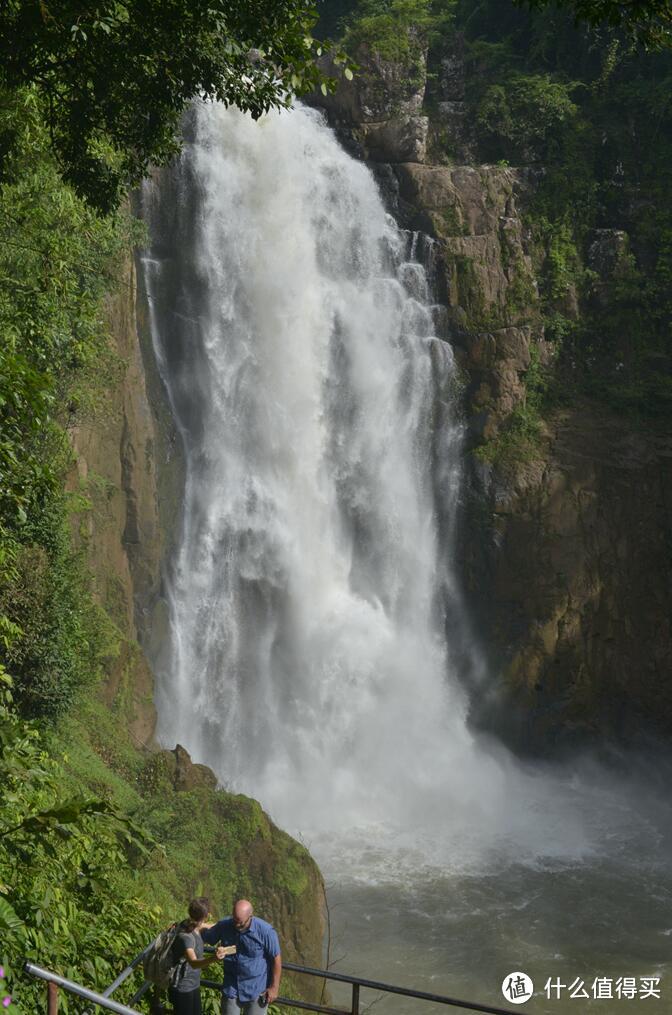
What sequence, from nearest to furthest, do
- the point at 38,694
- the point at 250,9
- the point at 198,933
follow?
the point at 198,933 < the point at 250,9 < the point at 38,694

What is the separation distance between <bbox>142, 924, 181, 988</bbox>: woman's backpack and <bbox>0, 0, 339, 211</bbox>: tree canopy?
5.82 m

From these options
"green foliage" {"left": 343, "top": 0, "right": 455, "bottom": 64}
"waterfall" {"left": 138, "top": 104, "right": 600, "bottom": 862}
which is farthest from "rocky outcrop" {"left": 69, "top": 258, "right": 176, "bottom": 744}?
"green foliage" {"left": 343, "top": 0, "right": 455, "bottom": 64}

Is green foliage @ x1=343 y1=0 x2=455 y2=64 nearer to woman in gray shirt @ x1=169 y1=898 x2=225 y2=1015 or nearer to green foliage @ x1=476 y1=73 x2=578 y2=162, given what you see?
green foliage @ x1=476 y1=73 x2=578 y2=162

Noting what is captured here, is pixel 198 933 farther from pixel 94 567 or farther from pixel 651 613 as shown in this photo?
pixel 651 613

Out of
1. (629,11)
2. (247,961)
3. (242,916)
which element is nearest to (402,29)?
(629,11)

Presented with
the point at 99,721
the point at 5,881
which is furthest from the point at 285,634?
the point at 5,881

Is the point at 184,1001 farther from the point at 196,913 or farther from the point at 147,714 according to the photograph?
the point at 147,714

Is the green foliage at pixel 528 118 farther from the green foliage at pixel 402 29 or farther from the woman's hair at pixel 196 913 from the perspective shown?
the woman's hair at pixel 196 913

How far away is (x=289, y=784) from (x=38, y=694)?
9.26 m

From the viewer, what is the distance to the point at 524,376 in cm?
2609

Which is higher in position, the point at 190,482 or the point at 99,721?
the point at 190,482

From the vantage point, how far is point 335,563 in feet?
77.2

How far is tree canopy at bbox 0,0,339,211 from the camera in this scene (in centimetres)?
707

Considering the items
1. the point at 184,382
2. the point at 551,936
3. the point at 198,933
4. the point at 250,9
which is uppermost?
the point at 184,382
